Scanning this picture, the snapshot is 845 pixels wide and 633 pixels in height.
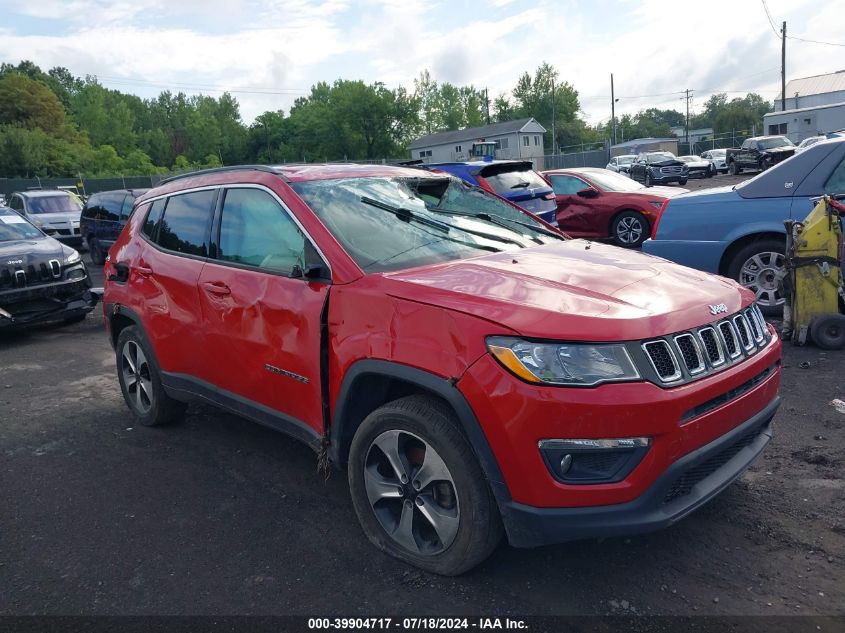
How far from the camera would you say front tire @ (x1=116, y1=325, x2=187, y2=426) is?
4.79 m

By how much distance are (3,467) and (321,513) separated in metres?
2.43

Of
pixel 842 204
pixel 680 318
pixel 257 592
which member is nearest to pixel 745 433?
pixel 680 318

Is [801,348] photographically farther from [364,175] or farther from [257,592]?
[257,592]

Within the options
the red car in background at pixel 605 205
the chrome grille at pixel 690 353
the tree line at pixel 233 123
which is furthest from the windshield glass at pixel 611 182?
the tree line at pixel 233 123

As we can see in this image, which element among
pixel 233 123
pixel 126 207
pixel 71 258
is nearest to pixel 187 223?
pixel 71 258

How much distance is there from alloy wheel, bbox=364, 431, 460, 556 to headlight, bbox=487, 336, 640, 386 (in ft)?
1.85

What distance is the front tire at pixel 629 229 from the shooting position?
11.7 meters

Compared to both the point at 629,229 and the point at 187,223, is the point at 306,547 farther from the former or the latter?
the point at 629,229

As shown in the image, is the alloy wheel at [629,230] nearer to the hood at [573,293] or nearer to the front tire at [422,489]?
the hood at [573,293]

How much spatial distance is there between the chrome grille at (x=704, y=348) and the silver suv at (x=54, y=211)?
18602 mm

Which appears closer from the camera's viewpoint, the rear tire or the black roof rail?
the black roof rail

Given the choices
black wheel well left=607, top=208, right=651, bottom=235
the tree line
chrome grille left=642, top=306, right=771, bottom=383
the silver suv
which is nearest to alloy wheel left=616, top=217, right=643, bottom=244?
black wheel well left=607, top=208, right=651, bottom=235

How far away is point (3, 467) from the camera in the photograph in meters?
4.46

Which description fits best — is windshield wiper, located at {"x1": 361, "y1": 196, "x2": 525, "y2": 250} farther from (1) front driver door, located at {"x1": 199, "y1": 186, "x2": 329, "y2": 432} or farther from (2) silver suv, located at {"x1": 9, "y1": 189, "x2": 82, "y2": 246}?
(2) silver suv, located at {"x1": 9, "y1": 189, "x2": 82, "y2": 246}
